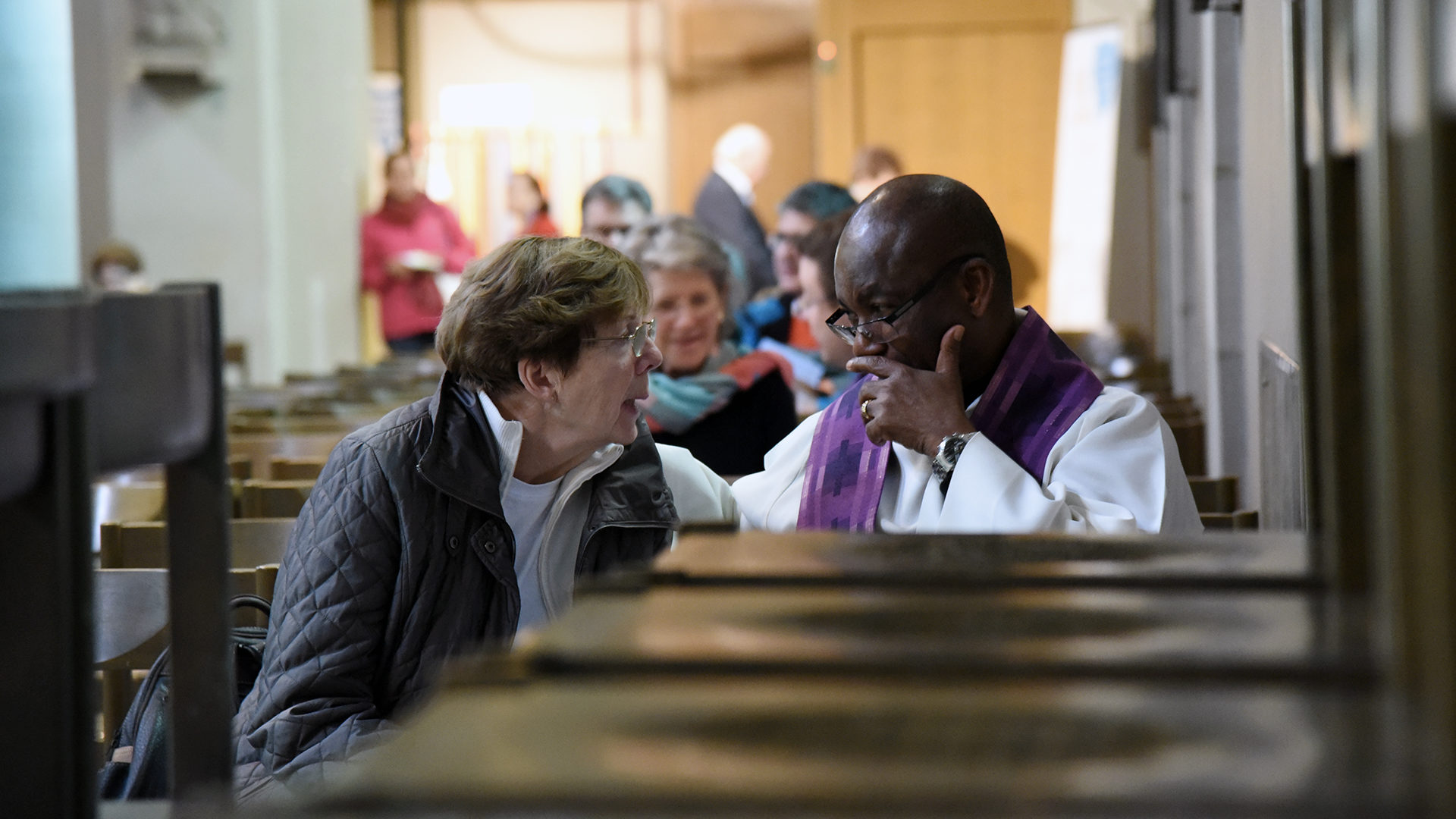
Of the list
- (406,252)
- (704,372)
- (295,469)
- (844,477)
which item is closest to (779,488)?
(844,477)

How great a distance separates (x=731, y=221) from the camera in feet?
24.5

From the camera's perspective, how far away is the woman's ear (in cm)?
235

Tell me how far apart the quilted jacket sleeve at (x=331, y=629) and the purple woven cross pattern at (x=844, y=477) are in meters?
0.68

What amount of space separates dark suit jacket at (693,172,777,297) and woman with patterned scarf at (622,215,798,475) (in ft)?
10.7

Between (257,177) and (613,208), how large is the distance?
4.96 m

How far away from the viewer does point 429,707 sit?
2.44 feet

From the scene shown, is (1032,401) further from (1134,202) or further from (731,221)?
(1134,202)

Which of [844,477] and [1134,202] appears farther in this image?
[1134,202]

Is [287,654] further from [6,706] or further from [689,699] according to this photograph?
[689,699]

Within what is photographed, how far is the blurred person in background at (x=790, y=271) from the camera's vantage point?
523cm

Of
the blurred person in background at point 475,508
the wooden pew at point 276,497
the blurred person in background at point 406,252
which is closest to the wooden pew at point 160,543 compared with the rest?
the wooden pew at point 276,497

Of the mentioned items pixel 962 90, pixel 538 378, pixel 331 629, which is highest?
pixel 962 90

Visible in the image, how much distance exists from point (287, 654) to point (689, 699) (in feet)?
5.03

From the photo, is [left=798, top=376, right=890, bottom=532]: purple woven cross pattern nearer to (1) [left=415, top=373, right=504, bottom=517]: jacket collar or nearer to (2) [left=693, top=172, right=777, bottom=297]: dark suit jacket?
(1) [left=415, top=373, right=504, bottom=517]: jacket collar
